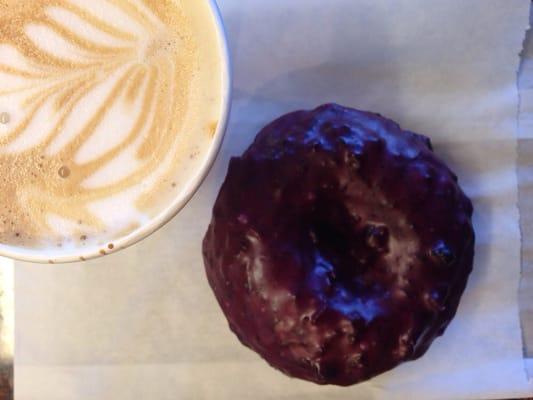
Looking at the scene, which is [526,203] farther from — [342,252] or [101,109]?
[101,109]

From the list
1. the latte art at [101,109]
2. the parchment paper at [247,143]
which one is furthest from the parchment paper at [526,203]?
the latte art at [101,109]

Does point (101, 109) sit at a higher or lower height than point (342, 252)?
higher

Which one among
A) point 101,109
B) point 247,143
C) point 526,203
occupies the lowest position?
point 526,203

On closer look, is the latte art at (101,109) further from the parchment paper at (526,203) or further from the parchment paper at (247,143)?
the parchment paper at (526,203)

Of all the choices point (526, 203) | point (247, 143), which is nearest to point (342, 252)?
point (247, 143)

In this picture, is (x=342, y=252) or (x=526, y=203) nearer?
(x=342, y=252)

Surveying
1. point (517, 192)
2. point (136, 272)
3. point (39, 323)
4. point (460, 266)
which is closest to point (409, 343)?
point (460, 266)
